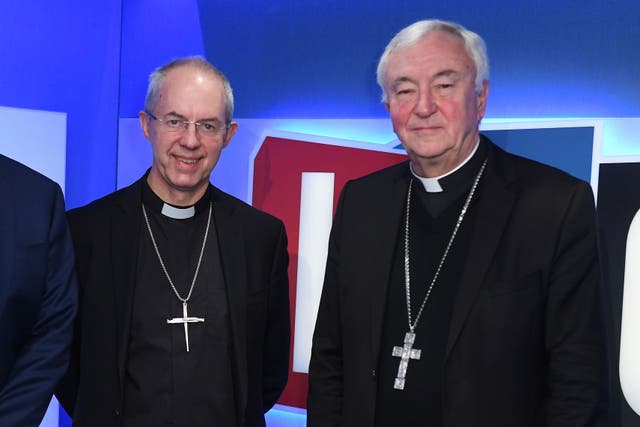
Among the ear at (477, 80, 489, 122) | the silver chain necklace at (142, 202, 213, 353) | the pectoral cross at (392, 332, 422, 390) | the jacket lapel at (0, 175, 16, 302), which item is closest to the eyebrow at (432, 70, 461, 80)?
the ear at (477, 80, 489, 122)

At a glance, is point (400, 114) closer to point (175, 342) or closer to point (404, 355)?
point (404, 355)

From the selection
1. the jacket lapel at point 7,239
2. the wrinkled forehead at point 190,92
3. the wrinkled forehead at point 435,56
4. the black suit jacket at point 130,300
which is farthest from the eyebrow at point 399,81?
the jacket lapel at point 7,239

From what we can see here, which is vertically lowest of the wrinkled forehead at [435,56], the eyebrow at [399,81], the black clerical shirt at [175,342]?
the black clerical shirt at [175,342]

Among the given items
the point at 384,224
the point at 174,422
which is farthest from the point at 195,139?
the point at 174,422

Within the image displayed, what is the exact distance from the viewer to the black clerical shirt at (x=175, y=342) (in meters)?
2.60

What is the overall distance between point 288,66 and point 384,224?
1.51 m

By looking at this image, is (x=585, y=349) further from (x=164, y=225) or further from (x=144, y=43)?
(x=144, y=43)

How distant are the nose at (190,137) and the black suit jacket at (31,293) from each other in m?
0.62

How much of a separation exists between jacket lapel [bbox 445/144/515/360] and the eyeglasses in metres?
1.08

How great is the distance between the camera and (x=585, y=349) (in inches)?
81.7

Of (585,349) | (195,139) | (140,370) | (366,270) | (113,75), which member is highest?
(113,75)

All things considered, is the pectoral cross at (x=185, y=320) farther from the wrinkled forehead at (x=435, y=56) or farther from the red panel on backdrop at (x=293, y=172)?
the wrinkled forehead at (x=435, y=56)

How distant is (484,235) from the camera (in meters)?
2.20

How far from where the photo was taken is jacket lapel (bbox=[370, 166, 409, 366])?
235 cm
